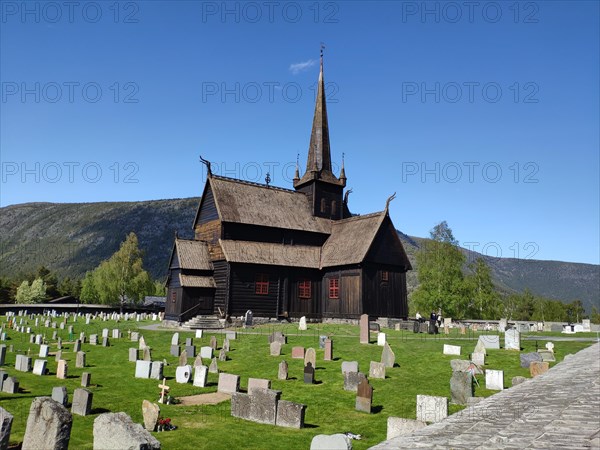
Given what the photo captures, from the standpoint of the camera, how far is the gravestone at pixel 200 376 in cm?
1568

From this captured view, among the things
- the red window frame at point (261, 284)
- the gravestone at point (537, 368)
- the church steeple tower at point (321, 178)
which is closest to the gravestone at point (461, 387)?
the gravestone at point (537, 368)

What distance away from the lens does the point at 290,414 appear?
11.1 m

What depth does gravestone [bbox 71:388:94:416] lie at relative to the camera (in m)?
11.6

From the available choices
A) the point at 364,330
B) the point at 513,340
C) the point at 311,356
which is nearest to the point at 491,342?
the point at 513,340

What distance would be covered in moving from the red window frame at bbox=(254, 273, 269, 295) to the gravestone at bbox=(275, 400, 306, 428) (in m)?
25.9

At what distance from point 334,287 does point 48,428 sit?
104 ft

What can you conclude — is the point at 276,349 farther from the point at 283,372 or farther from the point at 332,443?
the point at 332,443

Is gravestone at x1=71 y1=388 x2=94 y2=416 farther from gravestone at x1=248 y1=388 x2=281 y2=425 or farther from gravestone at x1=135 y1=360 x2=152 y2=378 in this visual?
gravestone at x1=135 y1=360 x2=152 y2=378

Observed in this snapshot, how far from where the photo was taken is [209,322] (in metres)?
34.7

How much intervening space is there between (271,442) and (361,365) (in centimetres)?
930

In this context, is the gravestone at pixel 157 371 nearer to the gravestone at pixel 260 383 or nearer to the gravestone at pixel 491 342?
the gravestone at pixel 260 383

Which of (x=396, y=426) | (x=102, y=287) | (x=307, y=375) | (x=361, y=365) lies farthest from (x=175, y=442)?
(x=102, y=287)

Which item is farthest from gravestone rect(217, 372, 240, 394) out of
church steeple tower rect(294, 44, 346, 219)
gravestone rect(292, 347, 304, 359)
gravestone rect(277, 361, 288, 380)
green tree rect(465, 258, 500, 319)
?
green tree rect(465, 258, 500, 319)

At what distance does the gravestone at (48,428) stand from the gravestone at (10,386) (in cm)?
710
